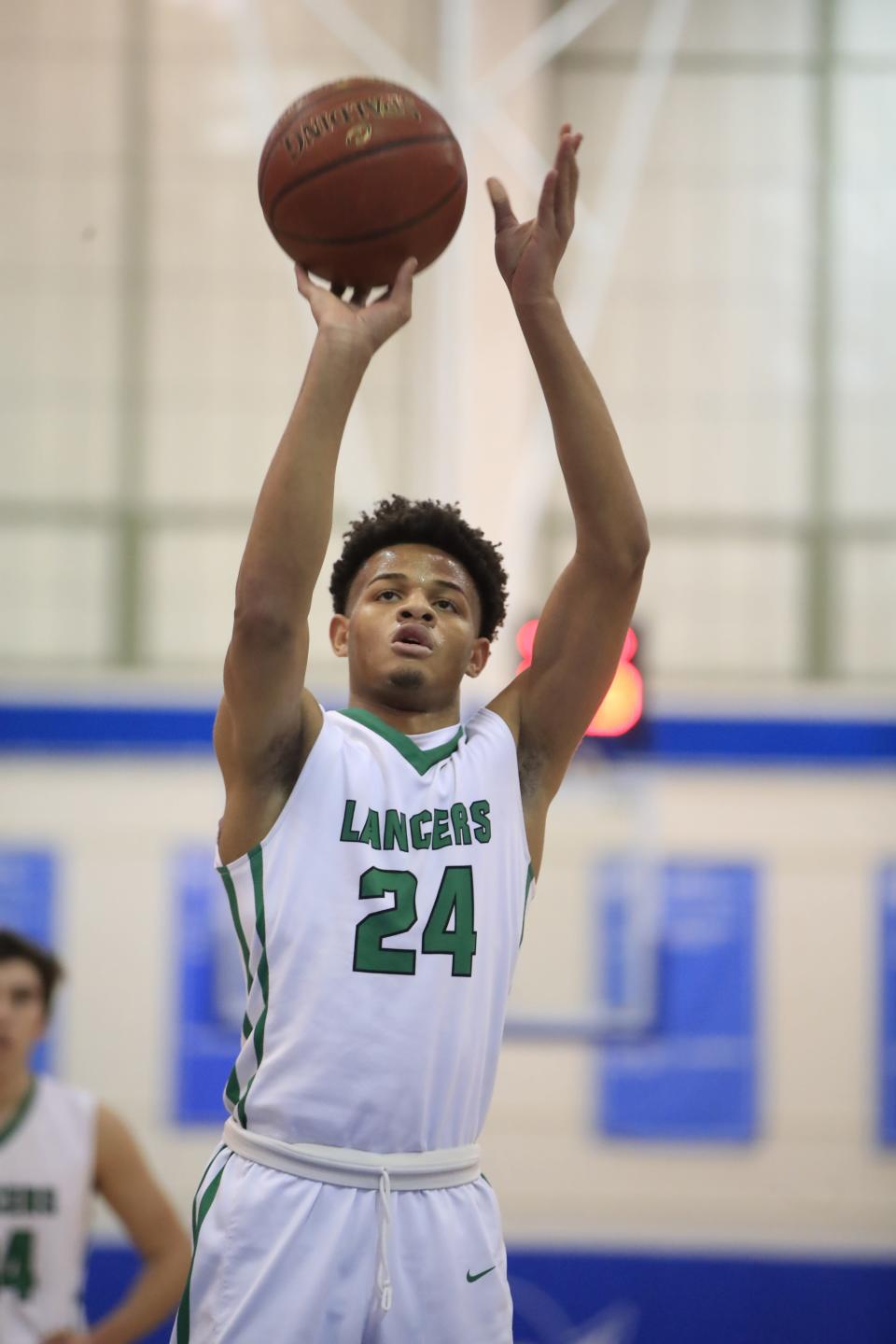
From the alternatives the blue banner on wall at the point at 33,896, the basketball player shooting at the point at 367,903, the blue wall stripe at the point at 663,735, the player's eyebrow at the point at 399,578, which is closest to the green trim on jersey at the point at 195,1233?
the basketball player shooting at the point at 367,903

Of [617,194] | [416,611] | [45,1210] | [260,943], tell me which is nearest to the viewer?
[260,943]

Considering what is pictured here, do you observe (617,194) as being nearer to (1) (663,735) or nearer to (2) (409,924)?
(1) (663,735)

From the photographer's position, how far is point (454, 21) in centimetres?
552

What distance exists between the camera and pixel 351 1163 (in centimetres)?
204

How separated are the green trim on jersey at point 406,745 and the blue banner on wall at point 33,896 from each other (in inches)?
137

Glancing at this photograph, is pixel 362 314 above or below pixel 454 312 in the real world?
below

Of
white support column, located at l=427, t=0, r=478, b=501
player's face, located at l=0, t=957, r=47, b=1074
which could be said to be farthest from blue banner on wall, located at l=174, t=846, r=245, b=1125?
white support column, located at l=427, t=0, r=478, b=501

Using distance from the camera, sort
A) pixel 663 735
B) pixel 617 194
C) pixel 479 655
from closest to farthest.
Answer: pixel 479 655, pixel 663 735, pixel 617 194

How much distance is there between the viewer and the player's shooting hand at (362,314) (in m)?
2.09

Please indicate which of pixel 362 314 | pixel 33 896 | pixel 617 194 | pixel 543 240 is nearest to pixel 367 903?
pixel 362 314

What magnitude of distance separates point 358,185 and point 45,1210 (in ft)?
8.70

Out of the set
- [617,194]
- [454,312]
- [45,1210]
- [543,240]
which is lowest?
[45,1210]

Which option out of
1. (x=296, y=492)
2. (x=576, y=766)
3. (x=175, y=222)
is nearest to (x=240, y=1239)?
(x=296, y=492)

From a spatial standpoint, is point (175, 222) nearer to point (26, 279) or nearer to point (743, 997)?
point (26, 279)
